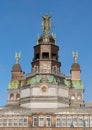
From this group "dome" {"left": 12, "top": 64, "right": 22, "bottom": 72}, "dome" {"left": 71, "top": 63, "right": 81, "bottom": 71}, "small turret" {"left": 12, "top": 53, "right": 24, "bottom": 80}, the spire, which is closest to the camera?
"dome" {"left": 71, "top": 63, "right": 81, "bottom": 71}

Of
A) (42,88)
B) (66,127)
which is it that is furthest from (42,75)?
(66,127)

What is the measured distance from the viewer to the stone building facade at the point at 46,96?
359 feet

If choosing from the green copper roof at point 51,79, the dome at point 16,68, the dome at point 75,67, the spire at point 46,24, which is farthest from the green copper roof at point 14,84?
the spire at point 46,24

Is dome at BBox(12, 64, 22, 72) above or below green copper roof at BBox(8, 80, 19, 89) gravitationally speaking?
above

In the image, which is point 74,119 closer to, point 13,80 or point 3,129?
point 3,129

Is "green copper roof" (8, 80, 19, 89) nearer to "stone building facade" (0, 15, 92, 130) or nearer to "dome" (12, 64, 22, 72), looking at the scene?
"stone building facade" (0, 15, 92, 130)

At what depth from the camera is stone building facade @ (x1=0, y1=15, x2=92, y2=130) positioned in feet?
359

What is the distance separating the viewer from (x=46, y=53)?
128m

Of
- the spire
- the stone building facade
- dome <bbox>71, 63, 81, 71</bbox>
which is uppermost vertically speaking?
the spire

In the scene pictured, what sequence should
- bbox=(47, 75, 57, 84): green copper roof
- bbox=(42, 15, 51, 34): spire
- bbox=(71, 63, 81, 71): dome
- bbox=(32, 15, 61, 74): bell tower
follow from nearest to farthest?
1. bbox=(47, 75, 57, 84): green copper roof
2. bbox=(32, 15, 61, 74): bell tower
3. bbox=(71, 63, 81, 71): dome
4. bbox=(42, 15, 51, 34): spire

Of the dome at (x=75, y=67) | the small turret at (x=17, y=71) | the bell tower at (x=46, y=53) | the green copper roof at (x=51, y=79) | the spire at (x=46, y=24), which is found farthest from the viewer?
the spire at (x=46, y=24)

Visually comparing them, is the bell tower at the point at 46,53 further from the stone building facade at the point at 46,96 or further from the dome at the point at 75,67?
the dome at the point at 75,67

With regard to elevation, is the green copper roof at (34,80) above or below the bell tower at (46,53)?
below

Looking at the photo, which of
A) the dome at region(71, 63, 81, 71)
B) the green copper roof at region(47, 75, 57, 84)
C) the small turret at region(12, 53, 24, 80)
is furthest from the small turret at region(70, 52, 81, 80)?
the small turret at region(12, 53, 24, 80)
